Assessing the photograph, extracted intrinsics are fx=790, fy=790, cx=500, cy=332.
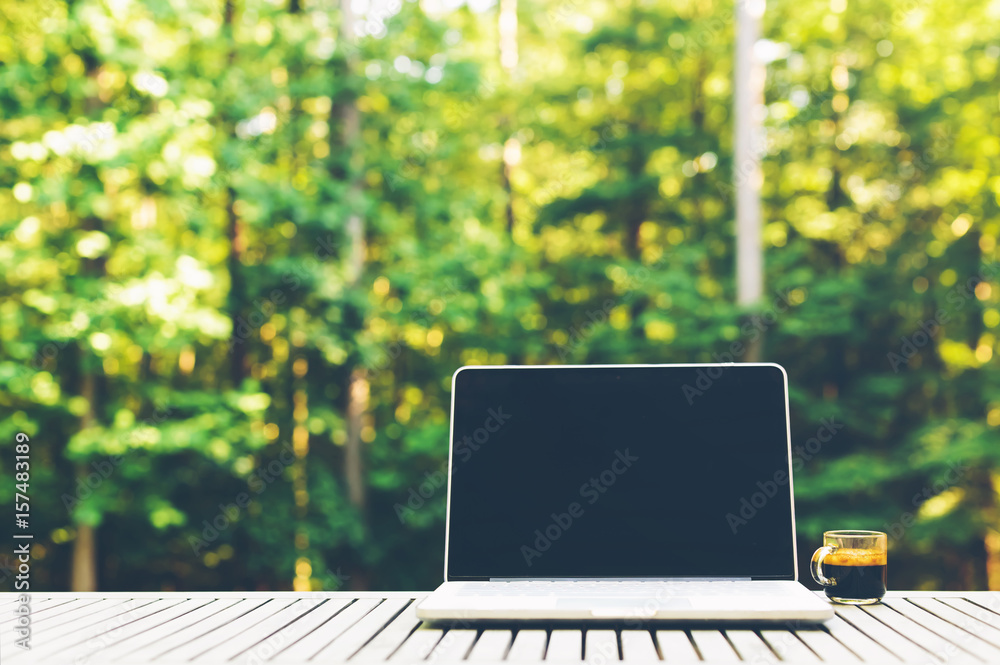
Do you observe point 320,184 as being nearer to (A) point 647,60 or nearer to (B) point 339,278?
(B) point 339,278

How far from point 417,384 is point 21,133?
4.87 meters

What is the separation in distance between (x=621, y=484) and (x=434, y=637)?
1.50 feet

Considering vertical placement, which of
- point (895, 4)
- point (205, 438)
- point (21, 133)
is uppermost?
point (895, 4)

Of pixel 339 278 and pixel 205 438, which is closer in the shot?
pixel 205 438

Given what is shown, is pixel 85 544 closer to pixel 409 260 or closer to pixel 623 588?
pixel 409 260

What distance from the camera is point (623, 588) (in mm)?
1439

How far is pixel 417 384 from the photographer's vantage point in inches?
384

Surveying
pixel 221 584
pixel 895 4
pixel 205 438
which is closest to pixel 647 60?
pixel 895 4

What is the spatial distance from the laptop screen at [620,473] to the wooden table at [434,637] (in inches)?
6.6

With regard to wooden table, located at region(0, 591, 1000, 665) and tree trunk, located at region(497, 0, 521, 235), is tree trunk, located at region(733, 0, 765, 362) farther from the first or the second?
wooden table, located at region(0, 591, 1000, 665)

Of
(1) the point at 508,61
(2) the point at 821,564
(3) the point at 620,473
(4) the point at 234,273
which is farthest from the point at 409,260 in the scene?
(2) the point at 821,564

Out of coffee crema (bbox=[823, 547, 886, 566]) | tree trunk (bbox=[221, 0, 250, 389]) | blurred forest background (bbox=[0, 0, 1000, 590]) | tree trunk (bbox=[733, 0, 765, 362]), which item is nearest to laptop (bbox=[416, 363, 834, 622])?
coffee crema (bbox=[823, 547, 886, 566])

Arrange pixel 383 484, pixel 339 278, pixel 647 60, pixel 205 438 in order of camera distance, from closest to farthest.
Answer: pixel 205 438 < pixel 339 278 < pixel 383 484 < pixel 647 60

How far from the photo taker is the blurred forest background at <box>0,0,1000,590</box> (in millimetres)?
6840
